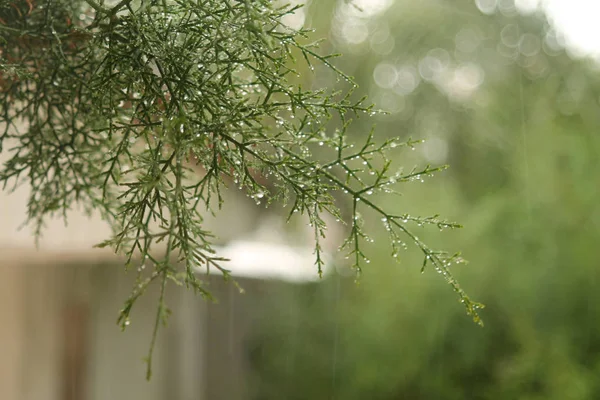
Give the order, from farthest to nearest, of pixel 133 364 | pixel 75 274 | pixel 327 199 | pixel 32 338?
pixel 133 364 < pixel 75 274 < pixel 32 338 < pixel 327 199

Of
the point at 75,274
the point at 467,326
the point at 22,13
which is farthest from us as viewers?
the point at 75,274

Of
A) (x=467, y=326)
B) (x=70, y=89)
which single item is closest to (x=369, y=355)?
(x=467, y=326)

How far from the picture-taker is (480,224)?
173cm

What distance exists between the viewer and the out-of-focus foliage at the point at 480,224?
5.22 feet

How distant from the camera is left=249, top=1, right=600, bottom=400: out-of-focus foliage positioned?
1592 mm

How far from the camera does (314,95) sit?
41 cm

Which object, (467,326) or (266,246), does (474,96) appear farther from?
(266,246)

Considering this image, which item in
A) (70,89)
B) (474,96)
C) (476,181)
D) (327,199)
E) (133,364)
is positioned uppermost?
(474,96)

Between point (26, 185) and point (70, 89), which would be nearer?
point (70, 89)

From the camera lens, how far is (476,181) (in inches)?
75.0

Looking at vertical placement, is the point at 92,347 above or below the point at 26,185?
below

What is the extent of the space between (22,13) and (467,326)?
1595 millimetres

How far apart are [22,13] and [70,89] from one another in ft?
0.33

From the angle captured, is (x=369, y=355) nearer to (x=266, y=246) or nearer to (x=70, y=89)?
(x=266, y=246)
